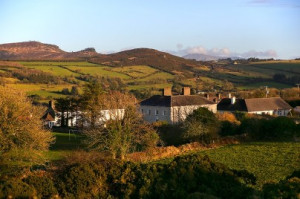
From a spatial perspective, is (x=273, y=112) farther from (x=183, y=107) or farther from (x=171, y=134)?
(x=171, y=134)

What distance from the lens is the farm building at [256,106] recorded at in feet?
182

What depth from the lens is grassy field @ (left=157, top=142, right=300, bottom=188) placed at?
22047mm

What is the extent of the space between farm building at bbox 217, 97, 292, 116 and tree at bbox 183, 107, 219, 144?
20.5 metres

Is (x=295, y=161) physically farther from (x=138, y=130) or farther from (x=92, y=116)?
(x=92, y=116)

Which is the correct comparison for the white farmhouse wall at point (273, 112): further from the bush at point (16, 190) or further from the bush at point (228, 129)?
the bush at point (16, 190)

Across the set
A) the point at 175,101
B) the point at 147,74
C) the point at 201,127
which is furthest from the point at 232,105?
the point at 147,74

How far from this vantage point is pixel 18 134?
2181cm

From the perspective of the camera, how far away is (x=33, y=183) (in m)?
11.0

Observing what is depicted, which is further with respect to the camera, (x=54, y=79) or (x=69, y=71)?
(x=69, y=71)

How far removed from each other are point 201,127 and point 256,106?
24.6 meters

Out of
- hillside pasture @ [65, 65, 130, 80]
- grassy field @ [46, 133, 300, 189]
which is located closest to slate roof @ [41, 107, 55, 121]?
grassy field @ [46, 133, 300, 189]

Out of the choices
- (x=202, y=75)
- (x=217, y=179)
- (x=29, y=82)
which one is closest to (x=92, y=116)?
(x=217, y=179)

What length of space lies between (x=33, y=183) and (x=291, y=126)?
3017 centimetres

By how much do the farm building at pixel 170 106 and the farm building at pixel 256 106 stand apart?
2.95 m
